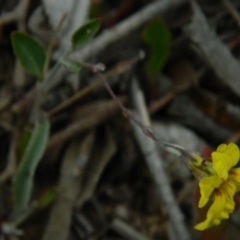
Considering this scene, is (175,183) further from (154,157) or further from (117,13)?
(117,13)

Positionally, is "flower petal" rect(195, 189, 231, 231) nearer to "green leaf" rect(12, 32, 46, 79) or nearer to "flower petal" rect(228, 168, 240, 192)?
"flower petal" rect(228, 168, 240, 192)

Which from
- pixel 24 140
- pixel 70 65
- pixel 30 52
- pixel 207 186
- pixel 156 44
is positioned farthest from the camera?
pixel 156 44

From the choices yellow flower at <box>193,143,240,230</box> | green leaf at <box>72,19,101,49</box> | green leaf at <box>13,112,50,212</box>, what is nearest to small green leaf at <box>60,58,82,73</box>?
green leaf at <box>72,19,101,49</box>

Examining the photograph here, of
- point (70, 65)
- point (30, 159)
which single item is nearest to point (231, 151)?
point (70, 65)

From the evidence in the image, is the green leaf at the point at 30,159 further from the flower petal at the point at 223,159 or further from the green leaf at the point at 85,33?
the flower petal at the point at 223,159

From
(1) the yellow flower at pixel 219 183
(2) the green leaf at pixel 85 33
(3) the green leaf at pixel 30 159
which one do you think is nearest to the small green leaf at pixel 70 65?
(2) the green leaf at pixel 85 33

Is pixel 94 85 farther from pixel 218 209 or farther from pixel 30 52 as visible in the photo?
pixel 218 209

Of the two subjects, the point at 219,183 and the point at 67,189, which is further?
the point at 67,189
